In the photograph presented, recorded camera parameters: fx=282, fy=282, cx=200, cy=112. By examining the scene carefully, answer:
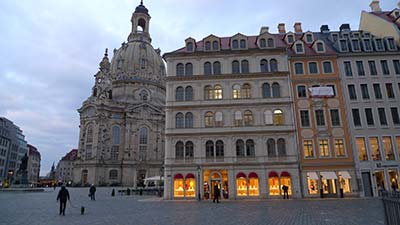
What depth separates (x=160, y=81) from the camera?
347ft

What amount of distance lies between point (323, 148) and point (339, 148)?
168 centimetres

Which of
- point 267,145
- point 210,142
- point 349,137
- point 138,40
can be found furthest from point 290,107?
point 138,40

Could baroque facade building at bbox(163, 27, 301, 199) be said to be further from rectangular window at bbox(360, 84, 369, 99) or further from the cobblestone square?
the cobblestone square

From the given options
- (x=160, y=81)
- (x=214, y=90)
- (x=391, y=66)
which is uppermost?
(x=160, y=81)

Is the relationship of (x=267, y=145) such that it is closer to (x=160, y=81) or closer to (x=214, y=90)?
(x=214, y=90)

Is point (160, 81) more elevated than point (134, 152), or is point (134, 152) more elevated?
point (160, 81)

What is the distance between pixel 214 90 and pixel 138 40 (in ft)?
279

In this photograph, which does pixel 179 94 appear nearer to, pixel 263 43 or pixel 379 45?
pixel 263 43

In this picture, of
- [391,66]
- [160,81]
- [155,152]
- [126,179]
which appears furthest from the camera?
[160,81]

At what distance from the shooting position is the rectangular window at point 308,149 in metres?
30.5

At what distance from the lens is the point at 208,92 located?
3303 cm

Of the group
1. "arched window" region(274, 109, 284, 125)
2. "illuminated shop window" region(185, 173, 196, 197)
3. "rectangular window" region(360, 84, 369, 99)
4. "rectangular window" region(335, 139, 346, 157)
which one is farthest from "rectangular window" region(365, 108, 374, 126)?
"illuminated shop window" region(185, 173, 196, 197)

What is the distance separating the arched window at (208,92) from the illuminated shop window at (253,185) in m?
9.86

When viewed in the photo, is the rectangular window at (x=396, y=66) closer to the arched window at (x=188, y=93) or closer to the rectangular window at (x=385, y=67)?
the rectangular window at (x=385, y=67)
